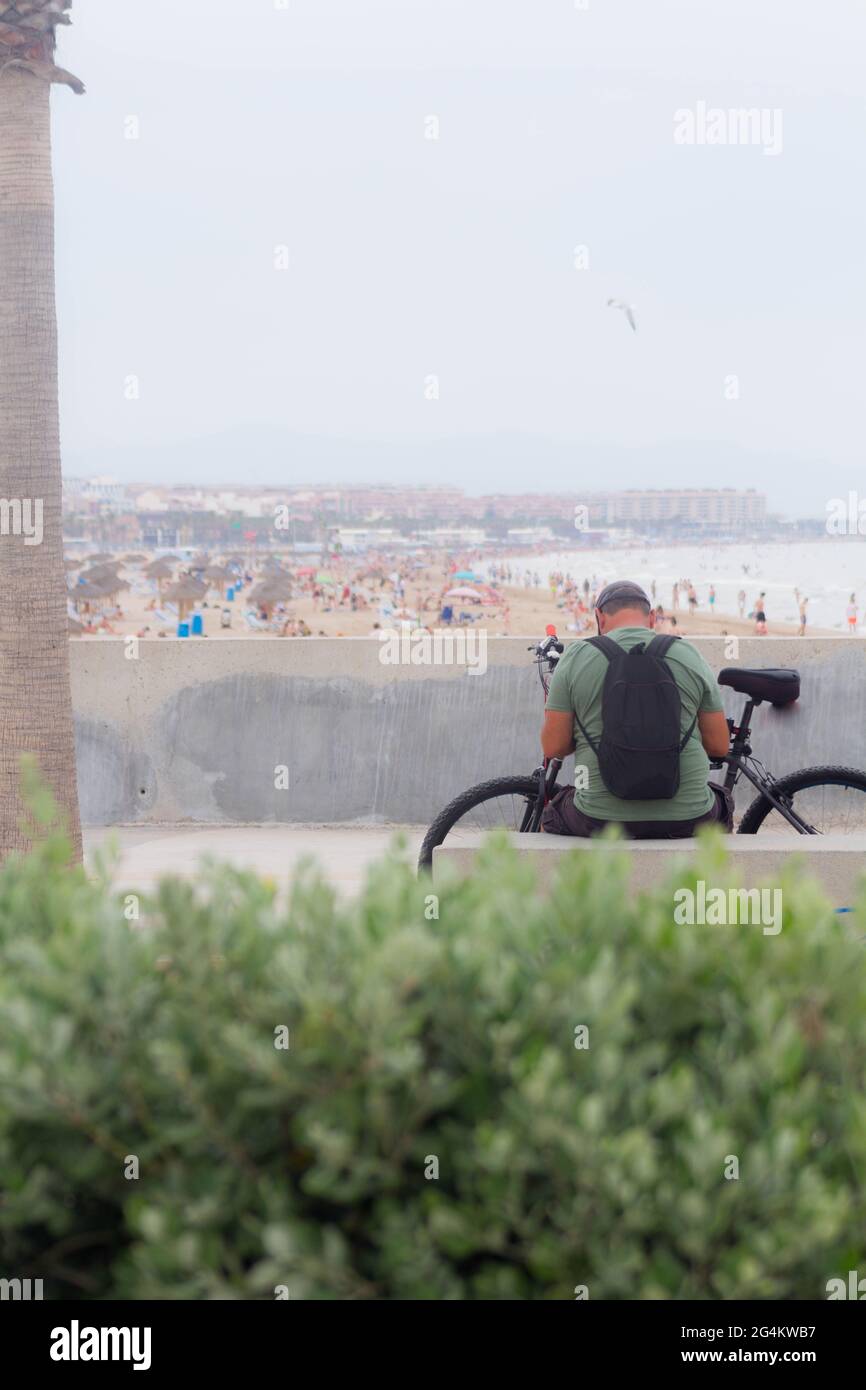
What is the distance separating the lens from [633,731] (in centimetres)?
463

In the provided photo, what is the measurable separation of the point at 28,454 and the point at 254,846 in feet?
Answer: 10.3

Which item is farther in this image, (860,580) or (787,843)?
(860,580)

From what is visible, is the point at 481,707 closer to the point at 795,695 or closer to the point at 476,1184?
the point at 795,695

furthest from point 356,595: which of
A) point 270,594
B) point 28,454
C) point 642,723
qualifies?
point 642,723

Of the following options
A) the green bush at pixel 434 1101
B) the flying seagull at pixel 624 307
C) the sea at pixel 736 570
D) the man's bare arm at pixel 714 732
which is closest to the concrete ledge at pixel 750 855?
the man's bare arm at pixel 714 732

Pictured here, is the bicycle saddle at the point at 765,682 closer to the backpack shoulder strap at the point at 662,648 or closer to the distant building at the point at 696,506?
the backpack shoulder strap at the point at 662,648

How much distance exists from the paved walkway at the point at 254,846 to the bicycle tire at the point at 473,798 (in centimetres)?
155

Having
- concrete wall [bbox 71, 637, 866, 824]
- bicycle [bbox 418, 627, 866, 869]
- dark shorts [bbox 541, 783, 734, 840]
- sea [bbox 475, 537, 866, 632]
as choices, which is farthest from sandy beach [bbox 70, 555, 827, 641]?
dark shorts [bbox 541, 783, 734, 840]

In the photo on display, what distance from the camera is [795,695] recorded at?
5.66 metres

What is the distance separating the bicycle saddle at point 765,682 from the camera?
18.2 ft

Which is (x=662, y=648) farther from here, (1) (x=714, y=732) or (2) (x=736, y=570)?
(2) (x=736, y=570)

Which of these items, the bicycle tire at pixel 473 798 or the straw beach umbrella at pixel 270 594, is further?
the straw beach umbrella at pixel 270 594
